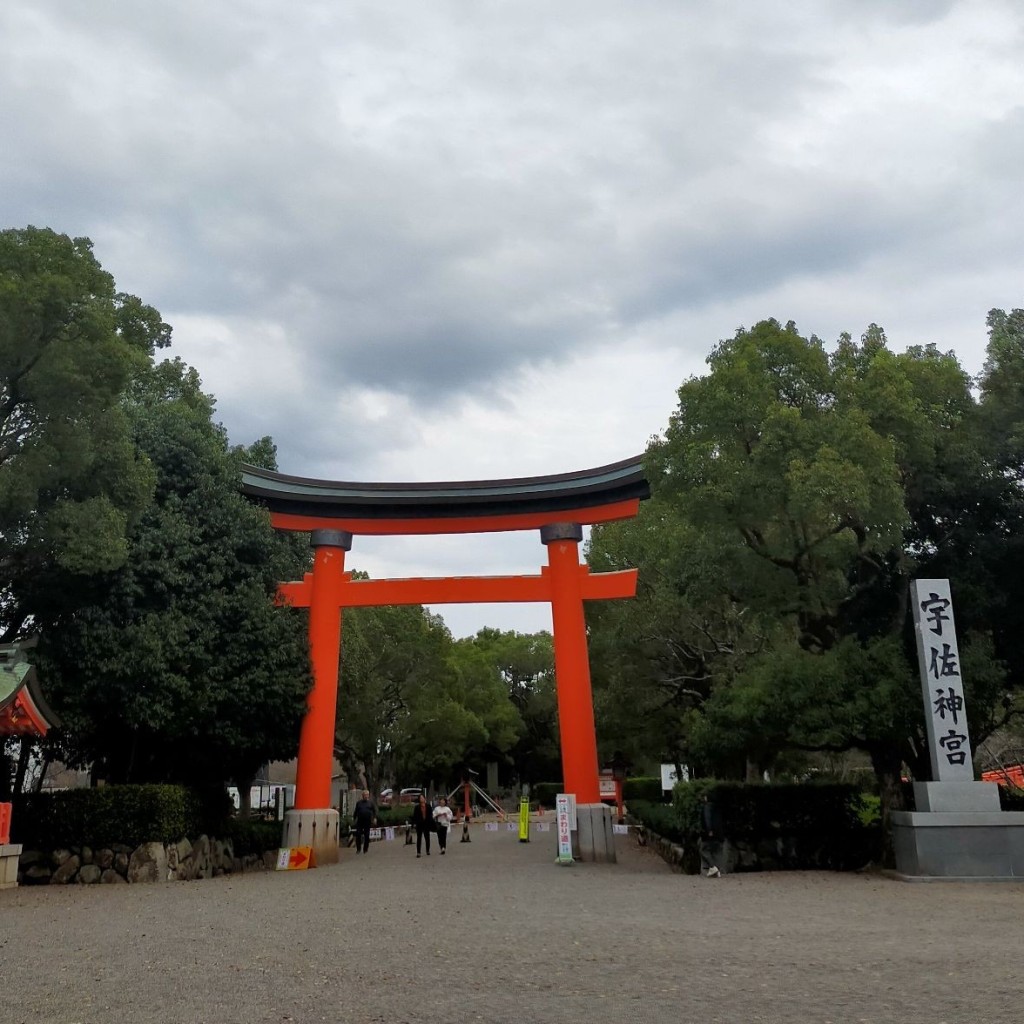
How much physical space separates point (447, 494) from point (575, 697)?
5306 mm

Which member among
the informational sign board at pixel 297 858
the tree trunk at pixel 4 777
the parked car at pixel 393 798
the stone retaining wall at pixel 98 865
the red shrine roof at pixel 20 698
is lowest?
the parked car at pixel 393 798

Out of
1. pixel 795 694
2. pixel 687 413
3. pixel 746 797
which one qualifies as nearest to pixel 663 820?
pixel 746 797

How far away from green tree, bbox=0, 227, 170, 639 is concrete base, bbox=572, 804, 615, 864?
9.96m

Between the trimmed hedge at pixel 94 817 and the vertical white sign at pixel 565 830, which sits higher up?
the trimmed hedge at pixel 94 817

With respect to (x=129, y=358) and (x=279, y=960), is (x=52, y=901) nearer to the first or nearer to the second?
(x=279, y=960)

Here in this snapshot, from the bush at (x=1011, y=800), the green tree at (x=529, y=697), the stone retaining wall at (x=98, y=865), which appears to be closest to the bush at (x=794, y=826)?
the bush at (x=1011, y=800)

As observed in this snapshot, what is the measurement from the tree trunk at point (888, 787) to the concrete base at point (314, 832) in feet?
34.0

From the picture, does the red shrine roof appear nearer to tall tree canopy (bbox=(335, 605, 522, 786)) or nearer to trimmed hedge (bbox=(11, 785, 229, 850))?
trimmed hedge (bbox=(11, 785, 229, 850))

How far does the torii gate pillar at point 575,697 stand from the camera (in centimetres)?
1728

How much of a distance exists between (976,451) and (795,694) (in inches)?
192

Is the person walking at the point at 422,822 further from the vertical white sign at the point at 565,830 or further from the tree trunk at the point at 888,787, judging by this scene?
the tree trunk at the point at 888,787

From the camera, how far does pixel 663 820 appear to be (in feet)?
63.8

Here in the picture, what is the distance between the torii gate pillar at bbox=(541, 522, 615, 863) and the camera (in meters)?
17.3

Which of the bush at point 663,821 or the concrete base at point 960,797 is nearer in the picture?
the concrete base at point 960,797
